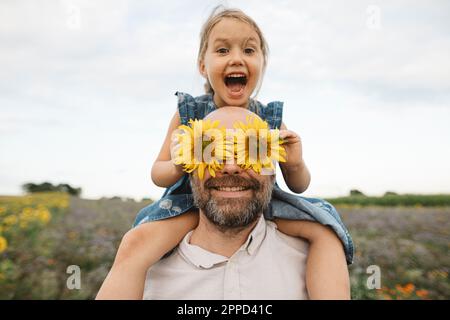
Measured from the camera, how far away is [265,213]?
8.84ft

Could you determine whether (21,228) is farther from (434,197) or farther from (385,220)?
(434,197)

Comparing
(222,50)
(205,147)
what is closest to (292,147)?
(205,147)

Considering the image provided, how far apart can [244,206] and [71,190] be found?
11186 millimetres

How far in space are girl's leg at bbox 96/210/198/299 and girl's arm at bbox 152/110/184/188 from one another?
0.23 meters

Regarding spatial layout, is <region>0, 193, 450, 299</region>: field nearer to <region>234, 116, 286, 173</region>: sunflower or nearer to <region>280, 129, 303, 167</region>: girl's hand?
<region>280, 129, 303, 167</region>: girl's hand

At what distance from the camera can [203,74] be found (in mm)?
3203

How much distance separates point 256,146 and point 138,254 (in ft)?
2.82

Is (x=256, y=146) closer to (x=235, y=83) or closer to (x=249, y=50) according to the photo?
(x=235, y=83)

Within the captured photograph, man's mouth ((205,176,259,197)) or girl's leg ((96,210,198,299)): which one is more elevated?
man's mouth ((205,176,259,197))

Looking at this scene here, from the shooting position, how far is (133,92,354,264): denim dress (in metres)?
2.54

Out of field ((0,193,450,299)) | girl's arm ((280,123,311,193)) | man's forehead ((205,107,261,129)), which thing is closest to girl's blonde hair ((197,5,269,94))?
girl's arm ((280,123,311,193))

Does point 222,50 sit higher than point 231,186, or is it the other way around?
point 222,50
